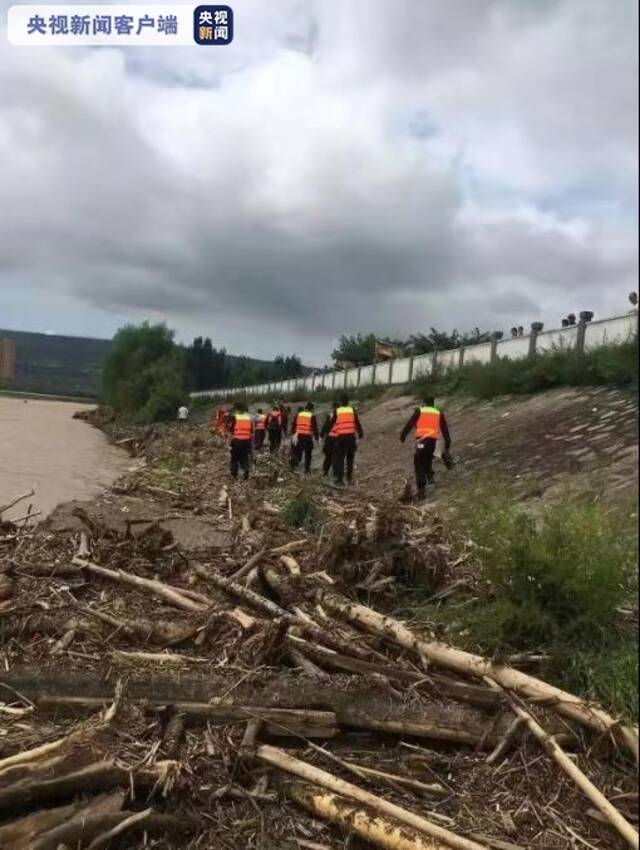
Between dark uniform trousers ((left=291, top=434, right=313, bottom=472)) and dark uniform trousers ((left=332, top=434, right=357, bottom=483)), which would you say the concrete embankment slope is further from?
dark uniform trousers ((left=291, top=434, right=313, bottom=472))

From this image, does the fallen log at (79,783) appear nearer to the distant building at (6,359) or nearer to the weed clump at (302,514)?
the weed clump at (302,514)

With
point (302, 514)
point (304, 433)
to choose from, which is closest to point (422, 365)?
point (304, 433)

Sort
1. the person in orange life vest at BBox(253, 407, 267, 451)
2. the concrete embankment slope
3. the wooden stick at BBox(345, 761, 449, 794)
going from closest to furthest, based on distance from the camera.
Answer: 1. the wooden stick at BBox(345, 761, 449, 794)
2. the concrete embankment slope
3. the person in orange life vest at BBox(253, 407, 267, 451)

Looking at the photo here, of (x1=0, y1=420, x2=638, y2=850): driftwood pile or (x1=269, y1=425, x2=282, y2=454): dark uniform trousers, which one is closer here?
(x1=0, y1=420, x2=638, y2=850): driftwood pile

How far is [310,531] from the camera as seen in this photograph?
32.8 feet

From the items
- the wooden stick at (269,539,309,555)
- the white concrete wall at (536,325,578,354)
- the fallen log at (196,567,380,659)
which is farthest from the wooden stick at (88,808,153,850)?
the white concrete wall at (536,325,578,354)

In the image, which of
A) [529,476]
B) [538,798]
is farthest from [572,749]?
[529,476]

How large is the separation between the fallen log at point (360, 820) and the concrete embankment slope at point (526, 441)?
17.3ft

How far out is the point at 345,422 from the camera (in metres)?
17.0

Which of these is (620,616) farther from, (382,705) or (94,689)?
(94,689)

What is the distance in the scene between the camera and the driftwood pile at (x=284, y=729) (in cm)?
379

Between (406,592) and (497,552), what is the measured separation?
1.26 metres

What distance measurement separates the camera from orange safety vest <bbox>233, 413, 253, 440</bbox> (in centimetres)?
1841

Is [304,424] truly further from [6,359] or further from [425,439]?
[6,359]
